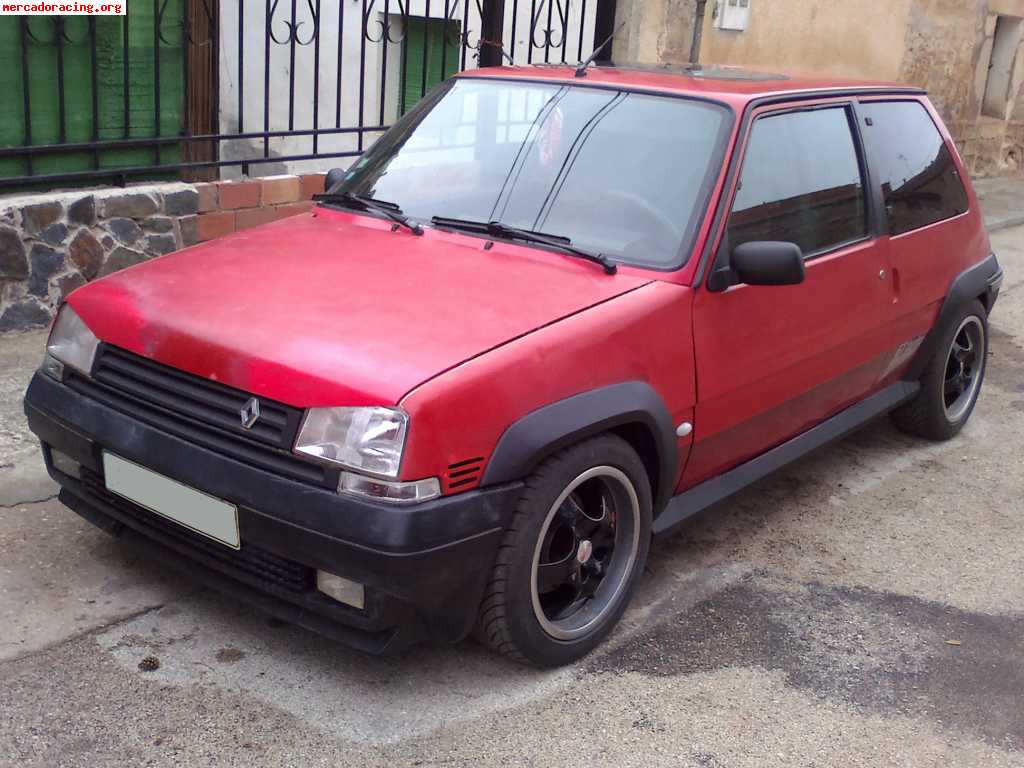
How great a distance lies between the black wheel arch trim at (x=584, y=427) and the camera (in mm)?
3070

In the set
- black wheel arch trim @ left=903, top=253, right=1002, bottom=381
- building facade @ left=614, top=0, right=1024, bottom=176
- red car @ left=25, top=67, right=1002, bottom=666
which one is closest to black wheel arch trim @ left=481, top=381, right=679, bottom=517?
red car @ left=25, top=67, right=1002, bottom=666

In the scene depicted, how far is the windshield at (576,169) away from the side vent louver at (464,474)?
104 centimetres

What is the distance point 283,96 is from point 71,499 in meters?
7.00

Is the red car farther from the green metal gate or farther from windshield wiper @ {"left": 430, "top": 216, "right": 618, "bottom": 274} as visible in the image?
the green metal gate

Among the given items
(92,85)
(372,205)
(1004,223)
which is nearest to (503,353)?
(372,205)

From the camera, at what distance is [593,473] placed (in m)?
3.35

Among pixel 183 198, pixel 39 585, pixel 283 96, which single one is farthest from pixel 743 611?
pixel 283 96

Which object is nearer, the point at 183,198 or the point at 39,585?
the point at 39,585

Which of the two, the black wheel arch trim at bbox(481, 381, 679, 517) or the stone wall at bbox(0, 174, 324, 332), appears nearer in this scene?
the black wheel arch trim at bbox(481, 381, 679, 517)

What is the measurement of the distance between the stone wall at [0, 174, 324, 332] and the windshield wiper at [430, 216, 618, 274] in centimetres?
271

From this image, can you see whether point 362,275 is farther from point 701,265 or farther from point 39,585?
point 39,585

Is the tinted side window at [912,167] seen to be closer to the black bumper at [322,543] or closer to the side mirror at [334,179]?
the side mirror at [334,179]

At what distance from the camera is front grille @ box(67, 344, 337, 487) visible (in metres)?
3.02

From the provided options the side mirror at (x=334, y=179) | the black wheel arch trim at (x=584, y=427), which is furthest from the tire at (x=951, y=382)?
the side mirror at (x=334, y=179)
